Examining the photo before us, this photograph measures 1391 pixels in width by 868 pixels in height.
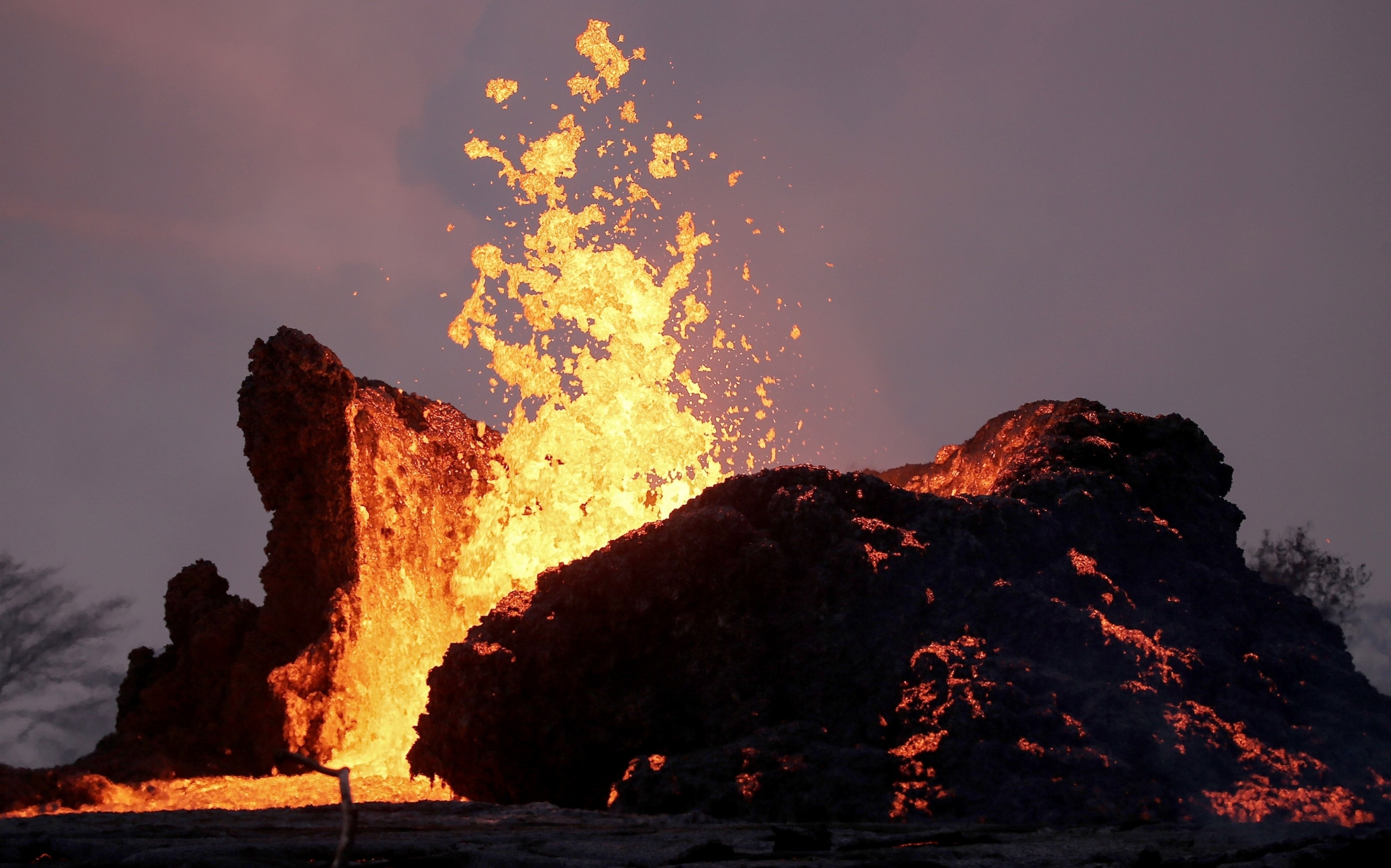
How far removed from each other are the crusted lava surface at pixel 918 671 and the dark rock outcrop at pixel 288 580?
3.06m

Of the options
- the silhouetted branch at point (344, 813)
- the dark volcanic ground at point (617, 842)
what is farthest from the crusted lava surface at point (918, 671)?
the silhouetted branch at point (344, 813)

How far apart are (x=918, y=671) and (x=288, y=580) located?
24.3ft

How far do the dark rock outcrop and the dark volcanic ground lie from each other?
4.35 m

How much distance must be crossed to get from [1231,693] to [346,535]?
881 cm

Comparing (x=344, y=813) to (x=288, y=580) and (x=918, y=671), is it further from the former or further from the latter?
(x=288, y=580)

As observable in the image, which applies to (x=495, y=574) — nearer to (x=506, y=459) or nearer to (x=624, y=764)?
(x=506, y=459)

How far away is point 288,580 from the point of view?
11820 millimetres

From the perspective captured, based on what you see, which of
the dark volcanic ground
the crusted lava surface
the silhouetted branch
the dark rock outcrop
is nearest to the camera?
the silhouetted branch

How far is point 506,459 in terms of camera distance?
13656 millimetres

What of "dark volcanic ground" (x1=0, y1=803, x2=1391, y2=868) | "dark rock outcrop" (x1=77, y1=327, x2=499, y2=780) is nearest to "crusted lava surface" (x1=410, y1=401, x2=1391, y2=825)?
"dark volcanic ground" (x1=0, y1=803, x2=1391, y2=868)

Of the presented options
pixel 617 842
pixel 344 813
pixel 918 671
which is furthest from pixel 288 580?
pixel 344 813

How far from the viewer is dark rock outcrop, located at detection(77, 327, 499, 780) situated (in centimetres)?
1092

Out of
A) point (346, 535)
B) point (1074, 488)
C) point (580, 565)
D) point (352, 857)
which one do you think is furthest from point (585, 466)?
point (352, 857)

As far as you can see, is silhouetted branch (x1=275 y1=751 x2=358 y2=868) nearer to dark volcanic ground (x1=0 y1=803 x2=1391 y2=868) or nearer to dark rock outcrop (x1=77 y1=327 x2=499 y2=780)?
dark volcanic ground (x1=0 y1=803 x2=1391 y2=868)
